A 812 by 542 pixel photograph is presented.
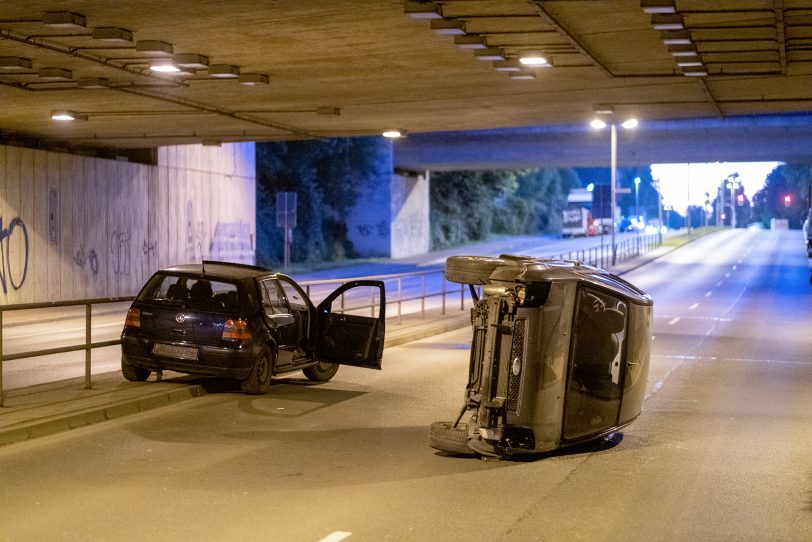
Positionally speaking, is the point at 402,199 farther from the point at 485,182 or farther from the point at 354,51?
the point at 354,51

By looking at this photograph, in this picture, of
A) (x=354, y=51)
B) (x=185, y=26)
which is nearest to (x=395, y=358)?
(x=354, y=51)

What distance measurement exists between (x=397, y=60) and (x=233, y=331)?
476 centimetres

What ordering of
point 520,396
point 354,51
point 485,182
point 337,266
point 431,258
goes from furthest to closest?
point 485,182 → point 431,258 → point 337,266 → point 354,51 → point 520,396

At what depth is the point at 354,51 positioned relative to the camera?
13.9 metres

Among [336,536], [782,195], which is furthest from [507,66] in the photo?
[782,195]

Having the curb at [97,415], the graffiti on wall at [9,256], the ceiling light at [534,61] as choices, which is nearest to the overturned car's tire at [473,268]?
the curb at [97,415]

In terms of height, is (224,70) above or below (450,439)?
above

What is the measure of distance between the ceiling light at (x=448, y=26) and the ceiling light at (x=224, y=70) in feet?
13.5

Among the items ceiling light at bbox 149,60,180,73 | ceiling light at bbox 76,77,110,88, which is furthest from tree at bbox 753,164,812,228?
ceiling light at bbox 149,60,180,73

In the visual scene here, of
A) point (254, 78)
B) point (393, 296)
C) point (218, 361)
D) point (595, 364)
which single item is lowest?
point (393, 296)

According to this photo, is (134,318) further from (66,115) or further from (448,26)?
(66,115)

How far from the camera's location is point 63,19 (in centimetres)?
1188

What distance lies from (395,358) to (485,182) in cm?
5911

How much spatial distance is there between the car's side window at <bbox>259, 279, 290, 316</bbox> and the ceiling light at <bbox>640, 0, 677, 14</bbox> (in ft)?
17.7
